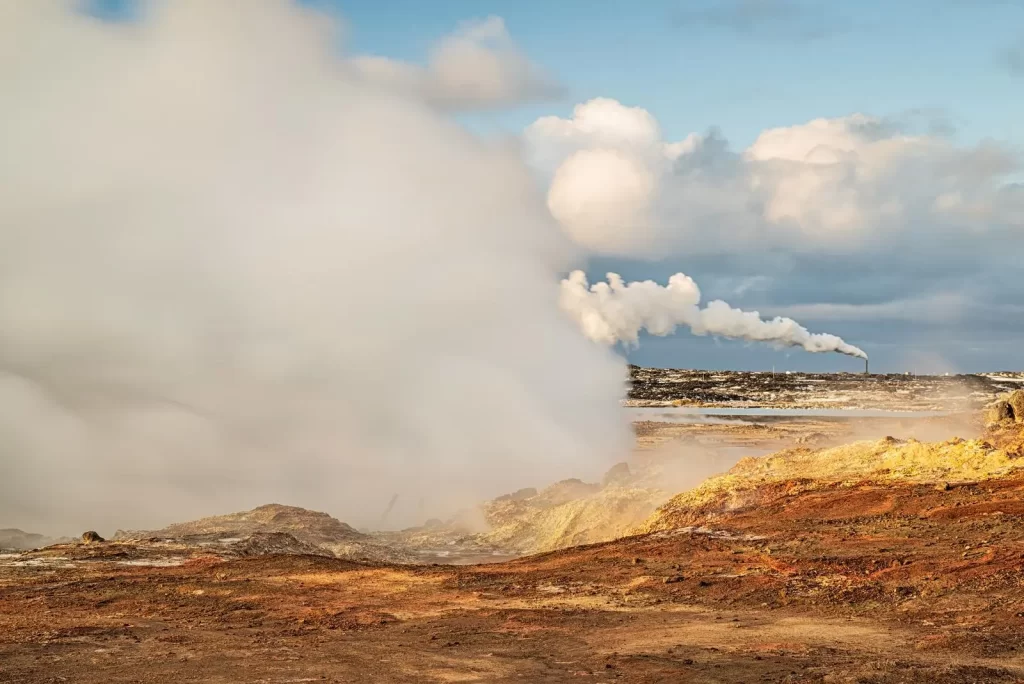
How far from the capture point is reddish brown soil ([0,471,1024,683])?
13.0 metres

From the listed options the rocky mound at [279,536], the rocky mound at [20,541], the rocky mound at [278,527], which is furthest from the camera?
the rocky mound at [20,541]

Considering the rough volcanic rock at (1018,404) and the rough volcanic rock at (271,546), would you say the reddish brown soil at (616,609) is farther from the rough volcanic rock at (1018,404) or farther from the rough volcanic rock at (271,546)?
the rough volcanic rock at (1018,404)

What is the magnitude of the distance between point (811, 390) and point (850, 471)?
12572cm

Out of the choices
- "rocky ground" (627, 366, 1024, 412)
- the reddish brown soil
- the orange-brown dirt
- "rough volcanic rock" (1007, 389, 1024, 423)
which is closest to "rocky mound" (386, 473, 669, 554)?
the orange-brown dirt

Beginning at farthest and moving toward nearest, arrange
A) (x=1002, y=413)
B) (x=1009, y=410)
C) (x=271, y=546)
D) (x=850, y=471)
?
(x=1002, y=413) → (x=1009, y=410) → (x=271, y=546) → (x=850, y=471)

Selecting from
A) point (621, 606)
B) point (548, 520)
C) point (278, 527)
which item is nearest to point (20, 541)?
point (278, 527)

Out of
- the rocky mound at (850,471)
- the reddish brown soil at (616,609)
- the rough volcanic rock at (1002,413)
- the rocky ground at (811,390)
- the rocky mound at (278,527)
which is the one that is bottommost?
the reddish brown soil at (616,609)

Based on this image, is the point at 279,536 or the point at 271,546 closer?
the point at 271,546

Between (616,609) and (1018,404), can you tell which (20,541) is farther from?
(1018,404)

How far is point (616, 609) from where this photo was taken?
17.6 m

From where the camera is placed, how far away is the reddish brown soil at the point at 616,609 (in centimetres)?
1302

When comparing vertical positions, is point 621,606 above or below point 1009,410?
below

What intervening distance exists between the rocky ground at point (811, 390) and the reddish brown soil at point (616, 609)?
83.0 meters

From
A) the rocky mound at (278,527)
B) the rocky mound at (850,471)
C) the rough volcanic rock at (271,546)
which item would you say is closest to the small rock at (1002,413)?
the rocky mound at (850,471)
